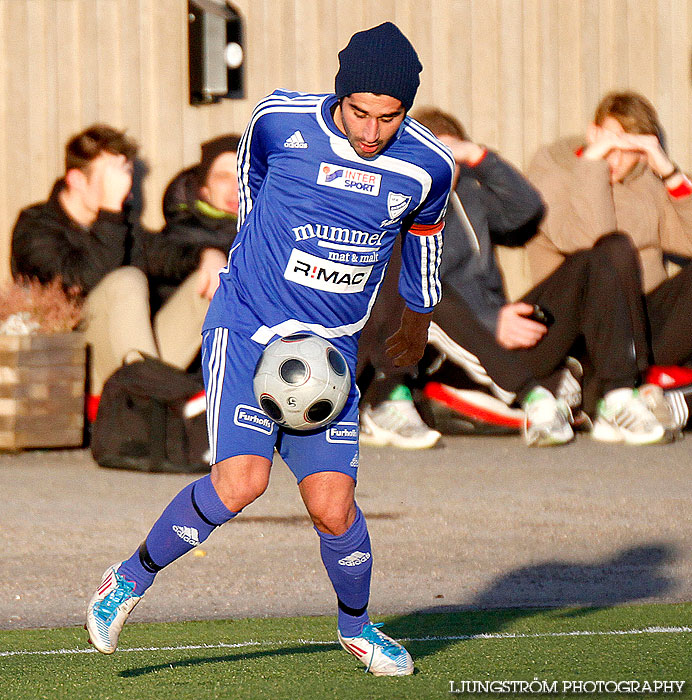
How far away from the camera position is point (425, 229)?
4.84m

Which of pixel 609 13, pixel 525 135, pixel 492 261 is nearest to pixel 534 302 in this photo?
pixel 492 261

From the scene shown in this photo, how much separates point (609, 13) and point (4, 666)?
377 inches

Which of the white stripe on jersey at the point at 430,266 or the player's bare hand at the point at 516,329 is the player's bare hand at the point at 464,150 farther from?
the white stripe on jersey at the point at 430,266

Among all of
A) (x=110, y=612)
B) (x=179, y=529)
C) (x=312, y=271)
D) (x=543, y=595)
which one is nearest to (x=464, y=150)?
(x=543, y=595)

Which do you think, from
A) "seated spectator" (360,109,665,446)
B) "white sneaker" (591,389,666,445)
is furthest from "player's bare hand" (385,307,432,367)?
"white sneaker" (591,389,666,445)

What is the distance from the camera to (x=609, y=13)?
41.4 ft

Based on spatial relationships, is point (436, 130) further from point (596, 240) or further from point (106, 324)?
point (106, 324)

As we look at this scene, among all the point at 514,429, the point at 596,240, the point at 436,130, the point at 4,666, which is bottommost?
the point at 514,429

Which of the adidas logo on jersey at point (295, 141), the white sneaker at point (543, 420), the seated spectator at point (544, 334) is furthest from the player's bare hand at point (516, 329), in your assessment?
the adidas logo on jersey at point (295, 141)

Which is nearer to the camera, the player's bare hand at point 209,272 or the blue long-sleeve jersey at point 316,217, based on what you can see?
the blue long-sleeve jersey at point 316,217

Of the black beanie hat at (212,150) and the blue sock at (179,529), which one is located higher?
the black beanie hat at (212,150)

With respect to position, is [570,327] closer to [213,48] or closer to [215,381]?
[213,48]

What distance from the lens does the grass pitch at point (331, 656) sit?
173 inches

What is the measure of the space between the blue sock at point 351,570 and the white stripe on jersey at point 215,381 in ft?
1.59
